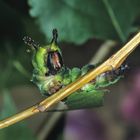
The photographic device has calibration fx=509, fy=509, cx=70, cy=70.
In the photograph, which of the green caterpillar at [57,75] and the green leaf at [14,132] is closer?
the green caterpillar at [57,75]

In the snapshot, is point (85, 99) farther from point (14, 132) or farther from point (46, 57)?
point (14, 132)

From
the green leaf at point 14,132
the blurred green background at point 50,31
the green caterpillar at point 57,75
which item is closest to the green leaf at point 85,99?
the green caterpillar at point 57,75

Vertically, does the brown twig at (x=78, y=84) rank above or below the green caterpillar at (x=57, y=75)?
below

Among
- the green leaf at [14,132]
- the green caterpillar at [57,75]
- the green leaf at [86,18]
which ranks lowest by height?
the green caterpillar at [57,75]

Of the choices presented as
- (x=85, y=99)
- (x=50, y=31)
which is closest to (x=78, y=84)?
(x=85, y=99)

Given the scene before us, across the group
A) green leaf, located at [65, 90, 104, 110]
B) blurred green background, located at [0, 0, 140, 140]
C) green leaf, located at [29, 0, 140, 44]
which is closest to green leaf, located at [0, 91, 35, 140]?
blurred green background, located at [0, 0, 140, 140]

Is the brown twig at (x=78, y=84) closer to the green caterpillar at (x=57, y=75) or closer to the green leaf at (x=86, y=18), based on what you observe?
the green caterpillar at (x=57, y=75)
